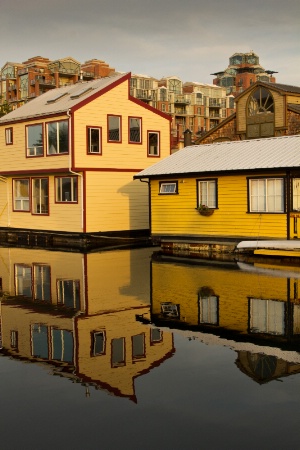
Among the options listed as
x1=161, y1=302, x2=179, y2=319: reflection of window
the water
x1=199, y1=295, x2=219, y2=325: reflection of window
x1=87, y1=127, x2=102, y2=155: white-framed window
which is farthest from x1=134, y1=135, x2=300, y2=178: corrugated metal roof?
x1=161, y1=302, x2=179, y2=319: reflection of window

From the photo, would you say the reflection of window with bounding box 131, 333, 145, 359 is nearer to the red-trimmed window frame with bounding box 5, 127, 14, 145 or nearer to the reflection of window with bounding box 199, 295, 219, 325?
the reflection of window with bounding box 199, 295, 219, 325

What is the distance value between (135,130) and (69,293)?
19.8 meters

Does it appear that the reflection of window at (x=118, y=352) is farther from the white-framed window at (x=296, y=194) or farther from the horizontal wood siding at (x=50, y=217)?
the horizontal wood siding at (x=50, y=217)

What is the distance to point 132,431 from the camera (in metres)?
7.20

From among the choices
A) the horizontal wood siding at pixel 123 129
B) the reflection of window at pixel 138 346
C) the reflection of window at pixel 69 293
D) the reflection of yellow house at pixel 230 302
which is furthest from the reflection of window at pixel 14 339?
the horizontal wood siding at pixel 123 129

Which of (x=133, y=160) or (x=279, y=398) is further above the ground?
(x=133, y=160)

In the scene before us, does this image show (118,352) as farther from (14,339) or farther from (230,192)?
(230,192)

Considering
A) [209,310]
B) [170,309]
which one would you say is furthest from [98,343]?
[209,310]

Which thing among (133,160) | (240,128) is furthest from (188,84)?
(133,160)

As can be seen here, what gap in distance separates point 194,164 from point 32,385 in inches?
776

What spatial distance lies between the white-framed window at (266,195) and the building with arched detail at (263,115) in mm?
19838

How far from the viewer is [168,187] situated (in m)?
28.2

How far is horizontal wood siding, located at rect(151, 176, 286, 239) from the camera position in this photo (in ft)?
79.9

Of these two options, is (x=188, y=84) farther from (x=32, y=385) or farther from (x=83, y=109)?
(x=32, y=385)
